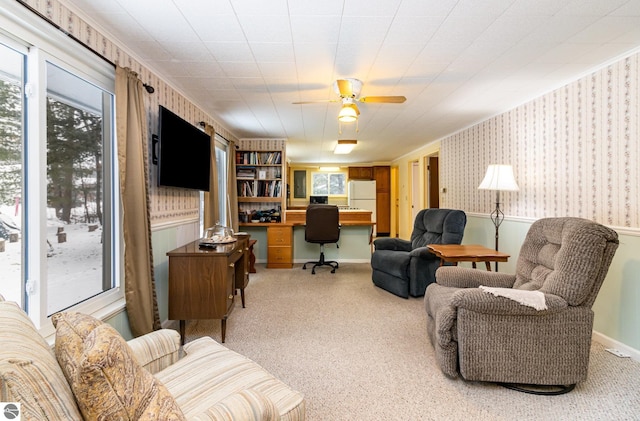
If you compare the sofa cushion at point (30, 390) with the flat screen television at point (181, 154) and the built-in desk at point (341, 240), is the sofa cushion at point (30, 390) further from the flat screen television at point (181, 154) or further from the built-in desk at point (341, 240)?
the built-in desk at point (341, 240)

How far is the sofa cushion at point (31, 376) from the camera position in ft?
1.89

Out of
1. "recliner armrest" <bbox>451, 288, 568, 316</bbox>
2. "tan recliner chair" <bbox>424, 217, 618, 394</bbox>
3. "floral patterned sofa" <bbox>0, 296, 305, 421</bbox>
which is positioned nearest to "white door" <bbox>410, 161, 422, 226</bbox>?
"tan recliner chair" <bbox>424, 217, 618, 394</bbox>

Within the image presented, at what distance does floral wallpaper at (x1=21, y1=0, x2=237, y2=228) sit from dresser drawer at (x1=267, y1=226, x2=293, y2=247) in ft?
5.18

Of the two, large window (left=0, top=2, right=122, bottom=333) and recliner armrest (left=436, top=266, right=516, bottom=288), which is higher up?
large window (left=0, top=2, right=122, bottom=333)

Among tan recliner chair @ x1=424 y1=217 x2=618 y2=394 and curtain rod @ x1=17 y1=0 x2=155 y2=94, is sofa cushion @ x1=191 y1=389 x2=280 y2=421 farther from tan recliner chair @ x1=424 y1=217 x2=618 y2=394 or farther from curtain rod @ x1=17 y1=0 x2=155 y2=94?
curtain rod @ x1=17 y1=0 x2=155 y2=94

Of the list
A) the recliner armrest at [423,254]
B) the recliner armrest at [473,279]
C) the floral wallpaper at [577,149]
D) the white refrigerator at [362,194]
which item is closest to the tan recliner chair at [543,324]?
the recliner armrest at [473,279]

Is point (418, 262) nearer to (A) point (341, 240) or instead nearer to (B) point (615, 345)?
(B) point (615, 345)

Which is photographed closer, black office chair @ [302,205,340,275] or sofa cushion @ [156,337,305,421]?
sofa cushion @ [156,337,305,421]

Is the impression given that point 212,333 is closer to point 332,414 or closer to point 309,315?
point 309,315

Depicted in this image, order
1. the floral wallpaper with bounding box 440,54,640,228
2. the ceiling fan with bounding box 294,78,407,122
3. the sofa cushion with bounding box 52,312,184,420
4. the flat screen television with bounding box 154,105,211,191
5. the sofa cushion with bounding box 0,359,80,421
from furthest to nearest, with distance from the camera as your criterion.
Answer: the ceiling fan with bounding box 294,78,407,122 → the flat screen television with bounding box 154,105,211,191 → the floral wallpaper with bounding box 440,54,640,228 → the sofa cushion with bounding box 52,312,184,420 → the sofa cushion with bounding box 0,359,80,421

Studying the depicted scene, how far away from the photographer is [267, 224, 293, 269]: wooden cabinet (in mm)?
4957

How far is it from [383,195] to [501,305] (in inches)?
271

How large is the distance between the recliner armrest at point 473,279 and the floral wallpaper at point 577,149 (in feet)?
3.40

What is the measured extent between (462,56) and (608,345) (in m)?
2.52
